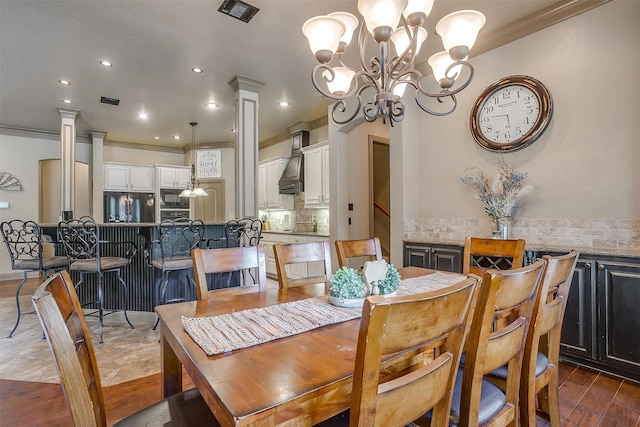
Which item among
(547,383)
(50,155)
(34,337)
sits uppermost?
(50,155)

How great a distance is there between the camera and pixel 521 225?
3.10m

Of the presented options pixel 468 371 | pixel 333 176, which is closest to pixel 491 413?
pixel 468 371

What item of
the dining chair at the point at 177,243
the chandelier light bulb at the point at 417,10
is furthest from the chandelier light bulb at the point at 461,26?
the dining chair at the point at 177,243

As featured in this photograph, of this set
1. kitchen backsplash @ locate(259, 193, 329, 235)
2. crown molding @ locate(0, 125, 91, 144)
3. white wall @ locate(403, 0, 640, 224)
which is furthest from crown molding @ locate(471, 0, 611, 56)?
crown molding @ locate(0, 125, 91, 144)

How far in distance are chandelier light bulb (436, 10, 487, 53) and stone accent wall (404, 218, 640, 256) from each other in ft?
5.73

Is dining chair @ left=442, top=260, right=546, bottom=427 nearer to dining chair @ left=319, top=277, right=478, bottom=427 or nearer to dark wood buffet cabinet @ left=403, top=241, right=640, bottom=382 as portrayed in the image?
dining chair @ left=319, top=277, right=478, bottom=427

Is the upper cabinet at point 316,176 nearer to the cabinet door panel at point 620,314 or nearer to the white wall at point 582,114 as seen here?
the white wall at point 582,114

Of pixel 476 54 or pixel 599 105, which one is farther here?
pixel 476 54

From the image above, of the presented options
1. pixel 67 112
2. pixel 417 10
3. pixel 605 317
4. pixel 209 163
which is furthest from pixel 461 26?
pixel 209 163

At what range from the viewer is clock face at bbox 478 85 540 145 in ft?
9.95

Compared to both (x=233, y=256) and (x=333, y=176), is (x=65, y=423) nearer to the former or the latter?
(x=233, y=256)

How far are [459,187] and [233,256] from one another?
8.98 ft

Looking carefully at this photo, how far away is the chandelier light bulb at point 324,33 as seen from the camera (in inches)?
69.5

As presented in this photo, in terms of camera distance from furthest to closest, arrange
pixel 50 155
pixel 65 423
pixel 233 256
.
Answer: pixel 50 155 → pixel 65 423 → pixel 233 256
